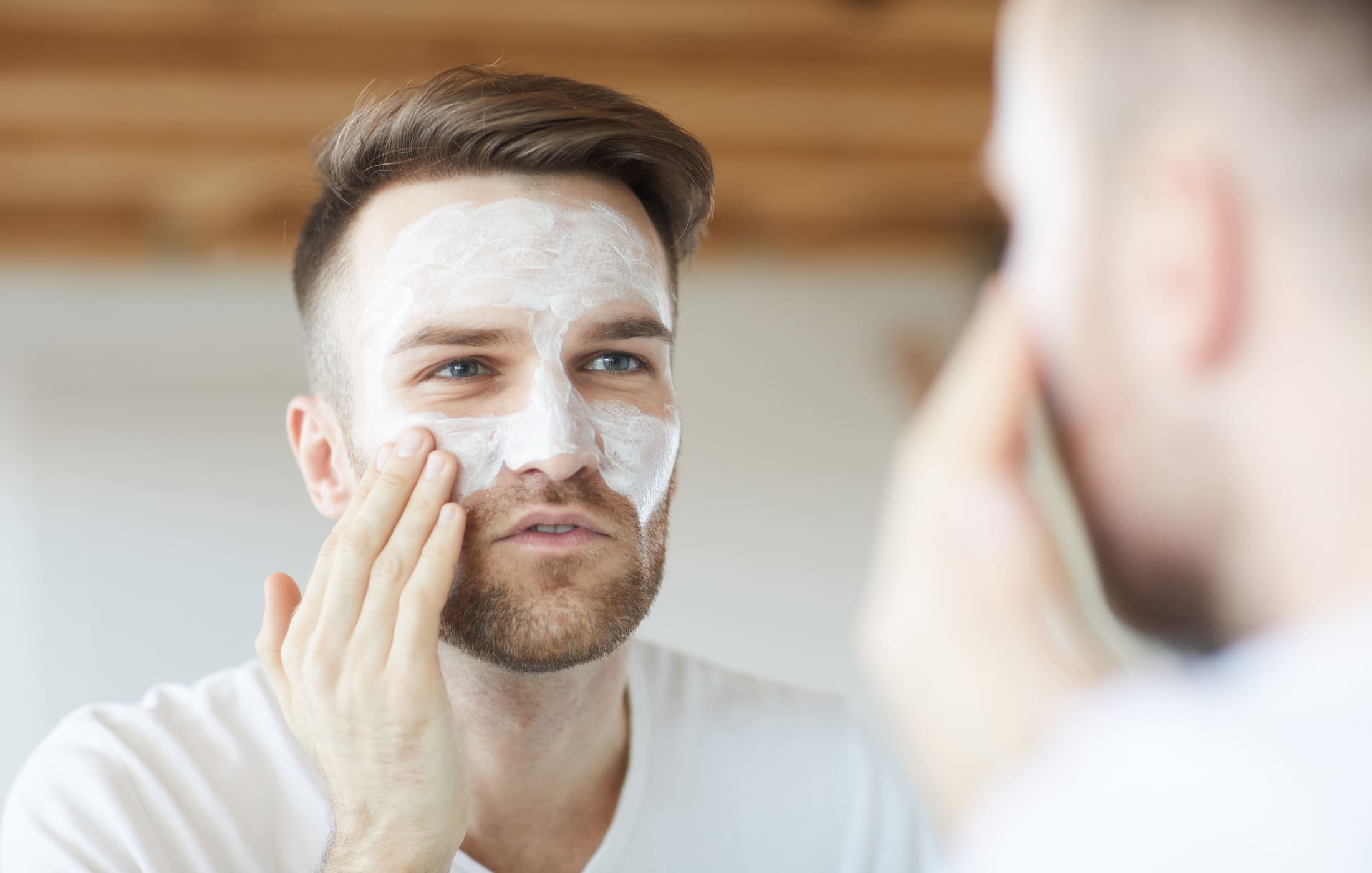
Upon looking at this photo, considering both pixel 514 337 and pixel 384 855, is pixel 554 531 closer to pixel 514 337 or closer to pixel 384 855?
pixel 514 337

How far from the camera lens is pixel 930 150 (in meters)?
3.33

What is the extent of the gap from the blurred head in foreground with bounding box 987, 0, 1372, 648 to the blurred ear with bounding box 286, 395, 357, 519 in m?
1.04

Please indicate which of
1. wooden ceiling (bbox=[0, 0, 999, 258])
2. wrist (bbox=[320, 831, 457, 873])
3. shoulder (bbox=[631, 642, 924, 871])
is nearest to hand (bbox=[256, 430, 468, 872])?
wrist (bbox=[320, 831, 457, 873])

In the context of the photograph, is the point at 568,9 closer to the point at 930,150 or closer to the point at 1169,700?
the point at 930,150

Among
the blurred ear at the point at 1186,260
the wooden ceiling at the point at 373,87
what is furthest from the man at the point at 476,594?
the wooden ceiling at the point at 373,87

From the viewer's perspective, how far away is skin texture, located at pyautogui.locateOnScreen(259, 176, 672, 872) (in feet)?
3.45

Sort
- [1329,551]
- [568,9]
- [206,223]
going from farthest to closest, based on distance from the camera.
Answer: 1. [206,223]
2. [568,9]
3. [1329,551]

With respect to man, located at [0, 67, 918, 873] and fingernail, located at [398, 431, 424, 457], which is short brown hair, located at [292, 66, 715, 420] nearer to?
man, located at [0, 67, 918, 873]

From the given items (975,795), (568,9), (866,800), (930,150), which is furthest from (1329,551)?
(930,150)

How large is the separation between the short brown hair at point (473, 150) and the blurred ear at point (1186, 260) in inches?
35.9

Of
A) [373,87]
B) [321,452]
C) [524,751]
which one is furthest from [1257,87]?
[373,87]

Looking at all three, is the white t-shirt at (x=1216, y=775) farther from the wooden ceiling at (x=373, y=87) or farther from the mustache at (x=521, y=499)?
the wooden ceiling at (x=373, y=87)

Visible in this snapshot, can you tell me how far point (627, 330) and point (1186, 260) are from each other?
0.88 meters

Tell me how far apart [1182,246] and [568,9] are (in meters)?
2.64
